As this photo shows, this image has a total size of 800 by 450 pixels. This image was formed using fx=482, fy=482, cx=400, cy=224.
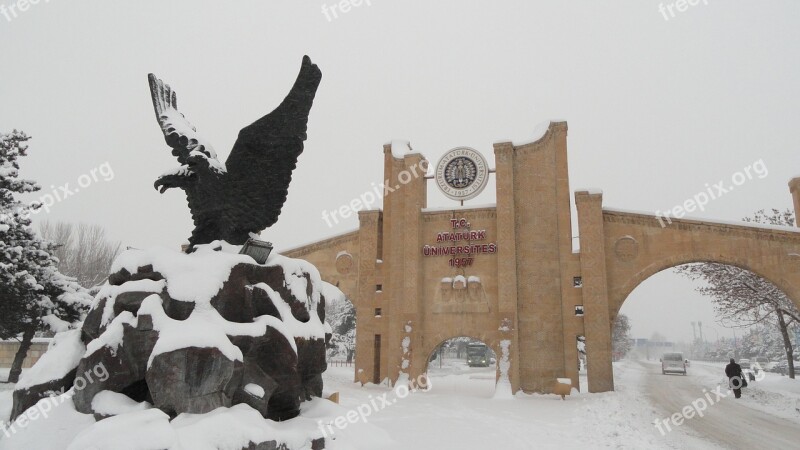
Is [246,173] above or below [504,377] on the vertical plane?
above

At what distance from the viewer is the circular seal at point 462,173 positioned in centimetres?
2178

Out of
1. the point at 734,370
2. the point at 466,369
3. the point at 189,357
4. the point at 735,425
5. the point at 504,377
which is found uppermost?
the point at 189,357

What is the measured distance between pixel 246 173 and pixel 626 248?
1609 centimetres

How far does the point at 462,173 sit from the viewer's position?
22.2 meters

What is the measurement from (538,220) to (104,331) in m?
17.0

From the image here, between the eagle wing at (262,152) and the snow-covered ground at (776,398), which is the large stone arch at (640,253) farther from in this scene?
the eagle wing at (262,152)

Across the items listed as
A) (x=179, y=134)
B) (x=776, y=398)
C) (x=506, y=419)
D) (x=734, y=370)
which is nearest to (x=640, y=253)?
(x=734, y=370)

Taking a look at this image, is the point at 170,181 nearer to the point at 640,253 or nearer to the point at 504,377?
the point at 504,377

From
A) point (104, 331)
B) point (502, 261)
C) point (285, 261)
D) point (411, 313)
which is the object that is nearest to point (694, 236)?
point (502, 261)

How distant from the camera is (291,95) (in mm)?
9547

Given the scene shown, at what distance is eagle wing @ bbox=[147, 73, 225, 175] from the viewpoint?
9453mm

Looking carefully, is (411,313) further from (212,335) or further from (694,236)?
(212,335)

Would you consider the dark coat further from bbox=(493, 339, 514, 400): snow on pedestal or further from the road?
bbox=(493, 339, 514, 400): snow on pedestal

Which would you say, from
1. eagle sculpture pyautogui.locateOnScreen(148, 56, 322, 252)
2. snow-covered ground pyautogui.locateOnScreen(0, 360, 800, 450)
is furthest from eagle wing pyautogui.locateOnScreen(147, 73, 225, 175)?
snow-covered ground pyautogui.locateOnScreen(0, 360, 800, 450)
